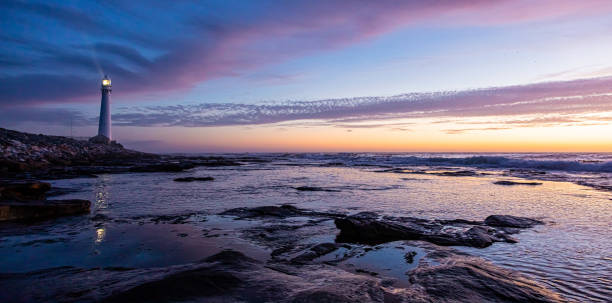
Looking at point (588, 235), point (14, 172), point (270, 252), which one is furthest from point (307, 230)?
point (14, 172)

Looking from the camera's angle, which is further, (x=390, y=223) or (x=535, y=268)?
(x=390, y=223)

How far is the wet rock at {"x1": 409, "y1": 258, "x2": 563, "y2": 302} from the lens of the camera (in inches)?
125

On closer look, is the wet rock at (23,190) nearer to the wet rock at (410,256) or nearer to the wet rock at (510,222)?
the wet rock at (410,256)

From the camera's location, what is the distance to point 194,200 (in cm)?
1001

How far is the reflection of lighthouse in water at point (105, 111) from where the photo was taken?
60031mm

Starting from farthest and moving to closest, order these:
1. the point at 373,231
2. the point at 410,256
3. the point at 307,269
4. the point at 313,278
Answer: the point at 373,231 < the point at 410,256 < the point at 307,269 < the point at 313,278

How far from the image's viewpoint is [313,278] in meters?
3.57

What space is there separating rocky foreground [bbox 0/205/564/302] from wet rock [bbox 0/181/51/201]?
645cm

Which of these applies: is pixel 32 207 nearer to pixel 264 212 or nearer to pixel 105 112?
pixel 264 212

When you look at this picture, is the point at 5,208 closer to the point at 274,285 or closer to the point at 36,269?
the point at 36,269

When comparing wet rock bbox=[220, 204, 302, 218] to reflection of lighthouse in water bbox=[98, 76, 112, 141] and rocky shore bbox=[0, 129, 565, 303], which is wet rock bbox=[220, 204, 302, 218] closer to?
rocky shore bbox=[0, 129, 565, 303]

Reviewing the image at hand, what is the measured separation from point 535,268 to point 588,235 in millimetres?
2730

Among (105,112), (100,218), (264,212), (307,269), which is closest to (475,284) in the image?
(307,269)

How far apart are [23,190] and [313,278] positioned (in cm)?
930
